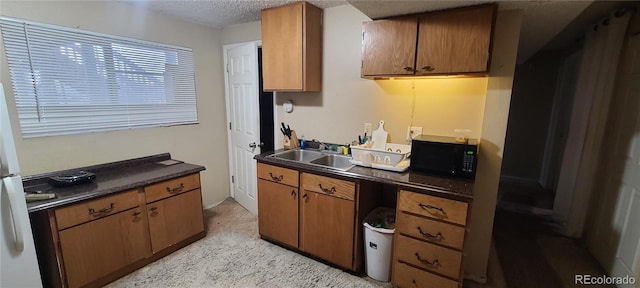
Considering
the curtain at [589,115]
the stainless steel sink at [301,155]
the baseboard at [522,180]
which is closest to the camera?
the curtain at [589,115]

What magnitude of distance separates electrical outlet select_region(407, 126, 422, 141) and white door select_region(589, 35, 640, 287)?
158 centimetres

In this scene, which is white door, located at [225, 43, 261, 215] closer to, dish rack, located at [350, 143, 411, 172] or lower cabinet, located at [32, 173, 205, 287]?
lower cabinet, located at [32, 173, 205, 287]

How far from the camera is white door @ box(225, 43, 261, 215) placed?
10.00ft

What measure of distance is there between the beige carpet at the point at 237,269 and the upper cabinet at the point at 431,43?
166cm

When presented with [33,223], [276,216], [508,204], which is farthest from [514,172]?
[33,223]

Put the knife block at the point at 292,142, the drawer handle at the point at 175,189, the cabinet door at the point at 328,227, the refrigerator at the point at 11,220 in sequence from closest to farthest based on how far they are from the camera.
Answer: the refrigerator at the point at 11,220 < the cabinet door at the point at 328,227 < the drawer handle at the point at 175,189 < the knife block at the point at 292,142

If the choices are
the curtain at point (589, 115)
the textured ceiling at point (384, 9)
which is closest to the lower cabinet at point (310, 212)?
the textured ceiling at point (384, 9)

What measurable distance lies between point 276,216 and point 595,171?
3.15m

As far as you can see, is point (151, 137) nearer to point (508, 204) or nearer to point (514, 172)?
point (508, 204)

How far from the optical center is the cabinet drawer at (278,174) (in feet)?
7.42

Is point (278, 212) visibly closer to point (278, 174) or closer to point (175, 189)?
point (278, 174)

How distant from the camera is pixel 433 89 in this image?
6.98 feet

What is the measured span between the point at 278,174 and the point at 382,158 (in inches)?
36.0

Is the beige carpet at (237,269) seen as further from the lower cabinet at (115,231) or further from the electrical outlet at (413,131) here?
the electrical outlet at (413,131)
